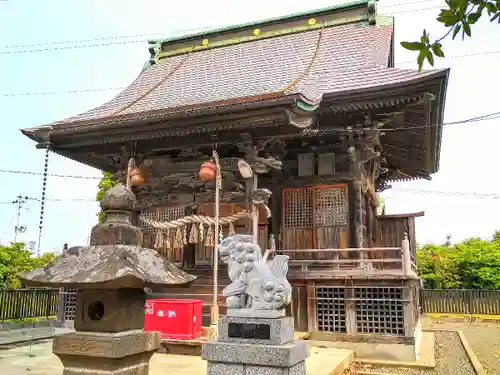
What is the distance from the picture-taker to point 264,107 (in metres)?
10.2

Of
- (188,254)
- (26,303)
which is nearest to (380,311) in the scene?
(188,254)

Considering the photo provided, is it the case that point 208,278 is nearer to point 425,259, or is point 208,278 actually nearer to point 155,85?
point 155,85

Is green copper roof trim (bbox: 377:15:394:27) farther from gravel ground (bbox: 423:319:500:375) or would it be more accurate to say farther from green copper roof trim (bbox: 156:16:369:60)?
Answer: gravel ground (bbox: 423:319:500:375)

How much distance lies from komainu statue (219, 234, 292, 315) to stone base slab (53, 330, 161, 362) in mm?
1922

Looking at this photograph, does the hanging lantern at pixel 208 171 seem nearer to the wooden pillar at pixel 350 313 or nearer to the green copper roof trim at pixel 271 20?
the wooden pillar at pixel 350 313

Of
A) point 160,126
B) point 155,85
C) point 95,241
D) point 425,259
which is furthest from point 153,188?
point 425,259

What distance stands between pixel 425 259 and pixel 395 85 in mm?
22338

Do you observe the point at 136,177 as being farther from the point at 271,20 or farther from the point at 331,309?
the point at 271,20

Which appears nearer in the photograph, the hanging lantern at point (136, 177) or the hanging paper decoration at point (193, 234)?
the hanging paper decoration at point (193, 234)

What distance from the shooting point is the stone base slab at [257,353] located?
561cm

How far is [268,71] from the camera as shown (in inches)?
589

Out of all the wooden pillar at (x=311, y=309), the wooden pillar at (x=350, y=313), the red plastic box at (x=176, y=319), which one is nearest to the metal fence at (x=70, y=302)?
the red plastic box at (x=176, y=319)

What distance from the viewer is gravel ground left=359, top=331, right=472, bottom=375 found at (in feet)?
30.5

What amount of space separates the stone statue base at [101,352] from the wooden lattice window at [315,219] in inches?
326
